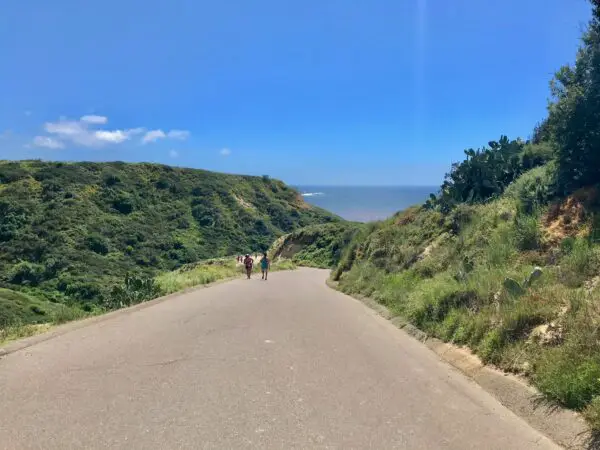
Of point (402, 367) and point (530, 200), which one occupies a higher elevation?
point (530, 200)

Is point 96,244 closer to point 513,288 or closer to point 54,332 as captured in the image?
point 54,332

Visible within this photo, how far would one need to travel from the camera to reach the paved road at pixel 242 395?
14.6 feet

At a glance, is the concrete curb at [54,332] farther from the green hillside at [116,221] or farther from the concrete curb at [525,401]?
the green hillside at [116,221]

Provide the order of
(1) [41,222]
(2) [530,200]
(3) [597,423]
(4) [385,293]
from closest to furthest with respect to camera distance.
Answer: (3) [597,423]
(2) [530,200]
(4) [385,293]
(1) [41,222]

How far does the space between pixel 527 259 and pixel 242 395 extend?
227 inches

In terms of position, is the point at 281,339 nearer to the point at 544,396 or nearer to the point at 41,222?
the point at 544,396

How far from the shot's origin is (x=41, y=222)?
6812 cm

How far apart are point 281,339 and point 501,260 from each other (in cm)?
417

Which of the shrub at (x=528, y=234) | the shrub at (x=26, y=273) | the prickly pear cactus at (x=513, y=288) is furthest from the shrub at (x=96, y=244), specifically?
the prickly pear cactus at (x=513, y=288)

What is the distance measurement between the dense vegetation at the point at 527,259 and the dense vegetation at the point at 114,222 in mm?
23012

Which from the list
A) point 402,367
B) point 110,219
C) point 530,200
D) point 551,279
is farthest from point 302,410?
point 110,219

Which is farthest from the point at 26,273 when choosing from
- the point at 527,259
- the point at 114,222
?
the point at 527,259

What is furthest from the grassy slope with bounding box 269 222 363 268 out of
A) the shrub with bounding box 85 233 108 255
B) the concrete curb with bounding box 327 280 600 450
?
the concrete curb with bounding box 327 280 600 450

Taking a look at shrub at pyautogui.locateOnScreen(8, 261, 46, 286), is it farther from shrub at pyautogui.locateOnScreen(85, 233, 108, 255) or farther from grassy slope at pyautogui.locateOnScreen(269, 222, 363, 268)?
grassy slope at pyautogui.locateOnScreen(269, 222, 363, 268)
